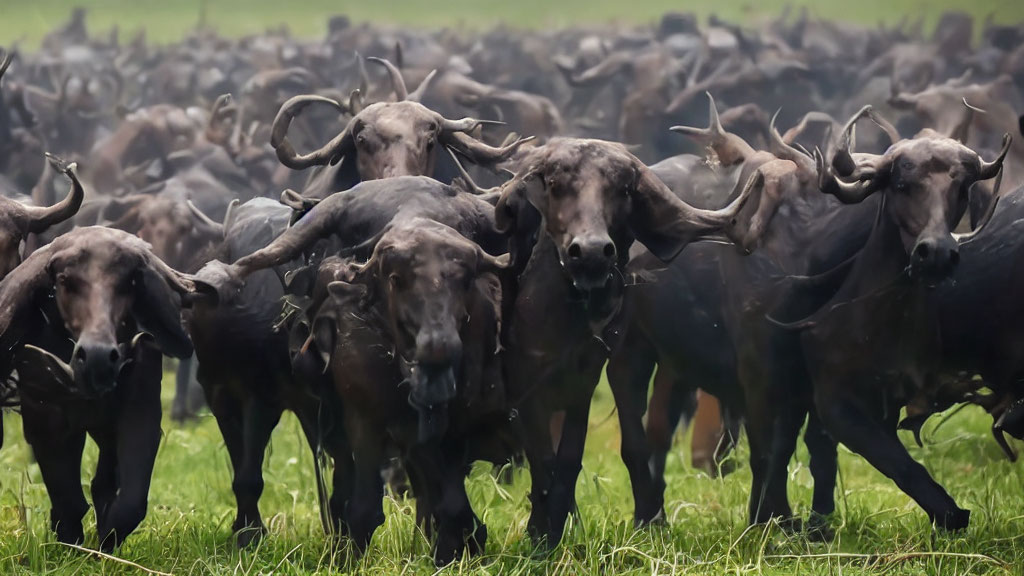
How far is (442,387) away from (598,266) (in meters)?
0.72

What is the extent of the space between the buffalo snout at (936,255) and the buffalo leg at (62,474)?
3381 mm

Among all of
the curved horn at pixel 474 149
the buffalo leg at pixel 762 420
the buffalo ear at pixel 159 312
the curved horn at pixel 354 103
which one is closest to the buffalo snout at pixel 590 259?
the buffalo leg at pixel 762 420

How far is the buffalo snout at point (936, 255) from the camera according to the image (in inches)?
274

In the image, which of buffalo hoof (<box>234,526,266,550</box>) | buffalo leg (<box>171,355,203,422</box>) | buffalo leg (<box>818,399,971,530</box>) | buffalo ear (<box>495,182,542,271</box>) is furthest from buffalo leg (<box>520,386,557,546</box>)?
buffalo leg (<box>171,355,203,422</box>)

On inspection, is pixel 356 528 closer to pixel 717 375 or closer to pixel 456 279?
pixel 456 279

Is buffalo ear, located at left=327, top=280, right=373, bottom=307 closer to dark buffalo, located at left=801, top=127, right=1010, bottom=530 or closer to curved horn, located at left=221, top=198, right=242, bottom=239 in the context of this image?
curved horn, located at left=221, top=198, right=242, bottom=239

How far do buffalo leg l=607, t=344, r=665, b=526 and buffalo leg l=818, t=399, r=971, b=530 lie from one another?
44.2 inches

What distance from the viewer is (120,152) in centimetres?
1719

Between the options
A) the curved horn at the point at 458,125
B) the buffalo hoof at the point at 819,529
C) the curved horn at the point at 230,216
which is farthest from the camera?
the curved horn at the point at 230,216

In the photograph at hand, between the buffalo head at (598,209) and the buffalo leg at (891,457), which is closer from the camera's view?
the buffalo head at (598,209)

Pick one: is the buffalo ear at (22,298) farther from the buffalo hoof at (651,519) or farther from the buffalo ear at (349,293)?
the buffalo hoof at (651,519)

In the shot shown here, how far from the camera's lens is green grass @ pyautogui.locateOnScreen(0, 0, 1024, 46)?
33.4 m

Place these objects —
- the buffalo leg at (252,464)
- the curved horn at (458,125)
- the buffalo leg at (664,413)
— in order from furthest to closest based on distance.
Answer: the buffalo leg at (664,413) < the curved horn at (458,125) < the buffalo leg at (252,464)

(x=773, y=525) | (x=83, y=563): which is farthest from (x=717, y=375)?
(x=83, y=563)
